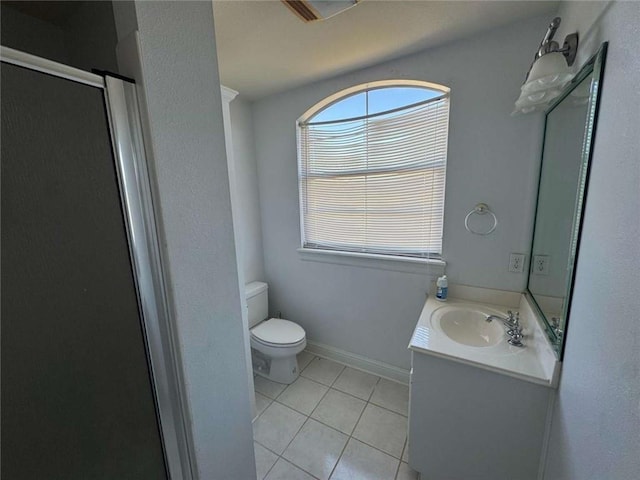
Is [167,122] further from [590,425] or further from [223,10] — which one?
[590,425]

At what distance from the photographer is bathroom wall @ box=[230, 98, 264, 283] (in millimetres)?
2162

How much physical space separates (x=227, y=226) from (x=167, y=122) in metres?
0.35

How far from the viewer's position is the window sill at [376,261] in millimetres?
1756

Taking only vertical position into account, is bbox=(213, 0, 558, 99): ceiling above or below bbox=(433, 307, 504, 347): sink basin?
above

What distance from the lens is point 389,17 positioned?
1.26 metres

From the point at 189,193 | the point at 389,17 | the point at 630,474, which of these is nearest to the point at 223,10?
the point at 389,17

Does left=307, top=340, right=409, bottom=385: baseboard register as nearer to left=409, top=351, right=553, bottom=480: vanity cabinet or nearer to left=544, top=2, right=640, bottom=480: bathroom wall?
left=409, top=351, right=553, bottom=480: vanity cabinet

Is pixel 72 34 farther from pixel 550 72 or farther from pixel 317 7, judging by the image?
pixel 550 72

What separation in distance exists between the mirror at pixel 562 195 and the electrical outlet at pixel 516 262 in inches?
2.2

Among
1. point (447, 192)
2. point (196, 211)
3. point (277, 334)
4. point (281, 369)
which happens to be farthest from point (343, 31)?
point (281, 369)

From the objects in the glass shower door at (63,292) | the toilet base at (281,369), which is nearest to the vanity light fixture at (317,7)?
the glass shower door at (63,292)

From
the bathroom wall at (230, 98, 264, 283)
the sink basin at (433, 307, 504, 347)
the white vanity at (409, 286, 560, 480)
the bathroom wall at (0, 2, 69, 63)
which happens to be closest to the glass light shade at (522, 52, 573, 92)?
the white vanity at (409, 286, 560, 480)

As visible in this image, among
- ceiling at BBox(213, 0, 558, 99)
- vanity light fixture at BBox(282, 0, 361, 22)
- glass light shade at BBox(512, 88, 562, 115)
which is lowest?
glass light shade at BBox(512, 88, 562, 115)

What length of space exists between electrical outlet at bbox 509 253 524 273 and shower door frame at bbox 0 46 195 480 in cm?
177
